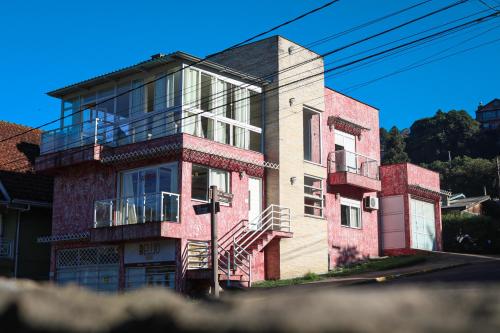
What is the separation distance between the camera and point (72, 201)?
27.2 metres

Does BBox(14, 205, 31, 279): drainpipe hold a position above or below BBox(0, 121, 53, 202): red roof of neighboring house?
below

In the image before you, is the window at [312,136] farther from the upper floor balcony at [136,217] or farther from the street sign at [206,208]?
the street sign at [206,208]

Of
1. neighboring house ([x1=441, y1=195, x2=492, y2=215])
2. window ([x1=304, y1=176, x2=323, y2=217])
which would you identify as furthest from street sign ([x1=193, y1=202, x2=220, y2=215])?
neighboring house ([x1=441, y1=195, x2=492, y2=215])

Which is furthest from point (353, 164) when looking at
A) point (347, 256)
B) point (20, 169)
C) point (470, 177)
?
point (470, 177)

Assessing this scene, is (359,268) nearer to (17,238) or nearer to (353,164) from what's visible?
(353,164)

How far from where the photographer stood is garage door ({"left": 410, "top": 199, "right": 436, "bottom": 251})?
31375mm

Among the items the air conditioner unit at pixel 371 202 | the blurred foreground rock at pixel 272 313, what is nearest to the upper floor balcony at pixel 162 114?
the air conditioner unit at pixel 371 202

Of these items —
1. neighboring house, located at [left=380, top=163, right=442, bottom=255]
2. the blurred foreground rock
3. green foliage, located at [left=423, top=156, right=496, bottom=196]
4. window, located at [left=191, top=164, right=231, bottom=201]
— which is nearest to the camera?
the blurred foreground rock

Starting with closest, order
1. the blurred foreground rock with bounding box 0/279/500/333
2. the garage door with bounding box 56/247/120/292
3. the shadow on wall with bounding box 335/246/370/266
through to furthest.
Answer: the blurred foreground rock with bounding box 0/279/500/333 → the garage door with bounding box 56/247/120/292 → the shadow on wall with bounding box 335/246/370/266

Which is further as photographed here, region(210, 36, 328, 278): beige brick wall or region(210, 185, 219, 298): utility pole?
region(210, 36, 328, 278): beige brick wall

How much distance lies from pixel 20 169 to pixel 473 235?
2261 cm

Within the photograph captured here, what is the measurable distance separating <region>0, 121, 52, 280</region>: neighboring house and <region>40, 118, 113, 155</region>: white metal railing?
251cm

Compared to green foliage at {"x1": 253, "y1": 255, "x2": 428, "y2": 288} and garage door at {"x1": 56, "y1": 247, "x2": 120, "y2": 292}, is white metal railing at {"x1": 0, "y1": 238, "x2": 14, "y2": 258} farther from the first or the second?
green foliage at {"x1": 253, "y1": 255, "x2": 428, "y2": 288}

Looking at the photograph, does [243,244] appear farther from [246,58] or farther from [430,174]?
[430,174]
